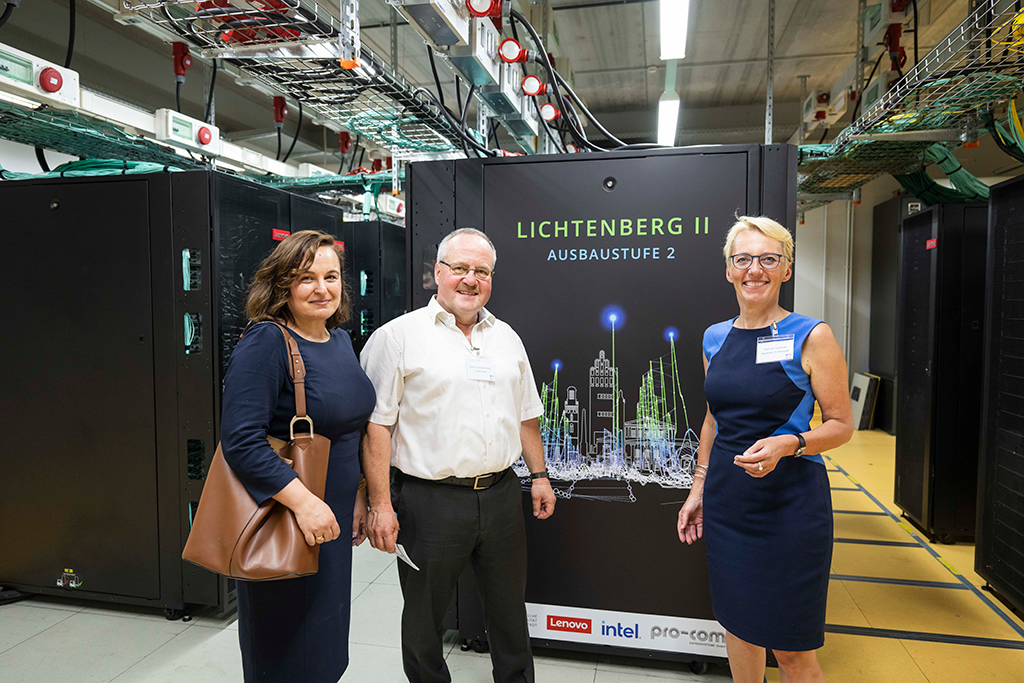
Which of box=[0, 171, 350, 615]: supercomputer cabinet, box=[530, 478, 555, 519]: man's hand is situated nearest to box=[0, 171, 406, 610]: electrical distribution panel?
box=[0, 171, 350, 615]: supercomputer cabinet

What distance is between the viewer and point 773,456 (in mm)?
1448

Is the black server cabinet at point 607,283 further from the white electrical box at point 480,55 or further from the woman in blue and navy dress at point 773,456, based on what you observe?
the woman in blue and navy dress at point 773,456

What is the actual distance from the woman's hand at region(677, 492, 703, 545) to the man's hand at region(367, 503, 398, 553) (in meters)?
0.91

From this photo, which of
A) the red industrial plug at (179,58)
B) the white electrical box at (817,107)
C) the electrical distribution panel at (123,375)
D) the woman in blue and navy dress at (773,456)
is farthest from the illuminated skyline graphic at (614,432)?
the white electrical box at (817,107)

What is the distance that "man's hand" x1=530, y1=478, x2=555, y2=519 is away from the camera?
76.6 inches

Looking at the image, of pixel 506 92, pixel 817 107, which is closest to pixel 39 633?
pixel 506 92

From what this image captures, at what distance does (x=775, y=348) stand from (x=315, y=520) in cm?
126

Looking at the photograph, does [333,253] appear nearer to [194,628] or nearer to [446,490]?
[446,490]

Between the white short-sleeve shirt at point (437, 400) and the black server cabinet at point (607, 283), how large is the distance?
53 centimetres

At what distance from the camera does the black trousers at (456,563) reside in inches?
66.4

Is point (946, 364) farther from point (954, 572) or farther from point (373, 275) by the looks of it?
point (373, 275)

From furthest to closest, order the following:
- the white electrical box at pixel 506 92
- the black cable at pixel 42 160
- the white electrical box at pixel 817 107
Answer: the white electrical box at pixel 817 107
the black cable at pixel 42 160
the white electrical box at pixel 506 92

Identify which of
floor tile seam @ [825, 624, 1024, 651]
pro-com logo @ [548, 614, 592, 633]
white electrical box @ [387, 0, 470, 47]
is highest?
white electrical box @ [387, 0, 470, 47]

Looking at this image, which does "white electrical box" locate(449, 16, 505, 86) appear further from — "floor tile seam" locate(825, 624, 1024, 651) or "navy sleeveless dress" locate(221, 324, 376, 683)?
"floor tile seam" locate(825, 624, 1024, 651)
